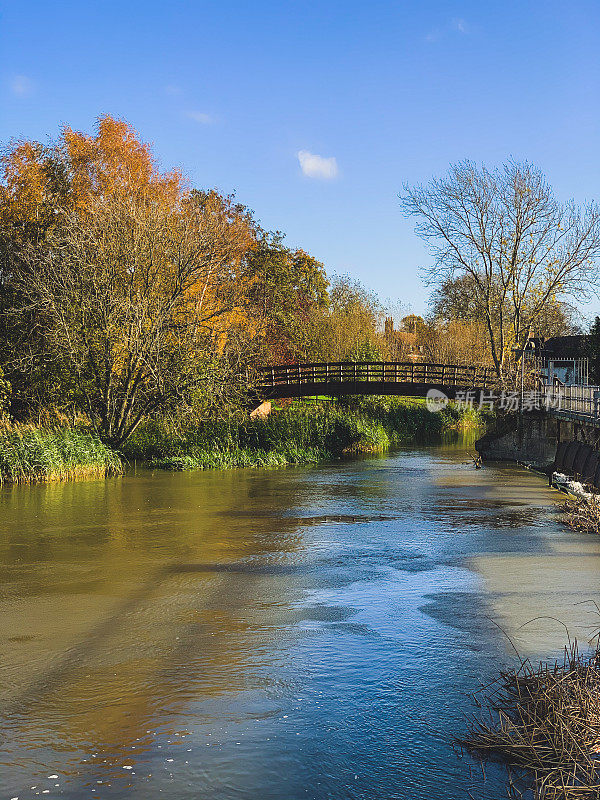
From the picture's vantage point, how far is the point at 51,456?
24.3 meters

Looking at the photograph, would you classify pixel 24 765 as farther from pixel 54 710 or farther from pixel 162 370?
pixel 162 370

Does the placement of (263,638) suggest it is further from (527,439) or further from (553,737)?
(527,439)

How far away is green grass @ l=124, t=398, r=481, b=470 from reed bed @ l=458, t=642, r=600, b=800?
72.6 feet

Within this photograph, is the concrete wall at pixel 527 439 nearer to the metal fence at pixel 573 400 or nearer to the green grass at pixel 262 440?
the metal fence at pixel 573 400

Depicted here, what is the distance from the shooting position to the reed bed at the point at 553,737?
5.86 metres

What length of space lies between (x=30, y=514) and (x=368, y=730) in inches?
519

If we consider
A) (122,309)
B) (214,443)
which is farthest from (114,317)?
(214,443)

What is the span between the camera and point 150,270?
27828 millimetres

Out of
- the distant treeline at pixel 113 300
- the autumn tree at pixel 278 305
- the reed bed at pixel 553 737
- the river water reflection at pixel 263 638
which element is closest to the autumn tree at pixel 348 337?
the autumn tree at pixel 278 305

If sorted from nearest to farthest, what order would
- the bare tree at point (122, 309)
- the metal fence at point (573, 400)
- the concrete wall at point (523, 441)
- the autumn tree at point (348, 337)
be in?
1. the metal fence at point (573, 400)
2. the bare tree at point (122, 309)
3. the concrete wall at point (523, 441)
4. the autumn tree at point (348, 337)

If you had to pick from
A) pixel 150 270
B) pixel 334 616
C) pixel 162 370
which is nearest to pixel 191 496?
pixel 162 370

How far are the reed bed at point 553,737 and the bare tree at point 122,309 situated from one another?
21.5m

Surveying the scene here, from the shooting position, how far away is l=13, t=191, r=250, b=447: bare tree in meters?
26.7

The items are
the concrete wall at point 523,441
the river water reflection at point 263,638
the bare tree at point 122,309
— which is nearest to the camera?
the river water reflection at point 263,638
